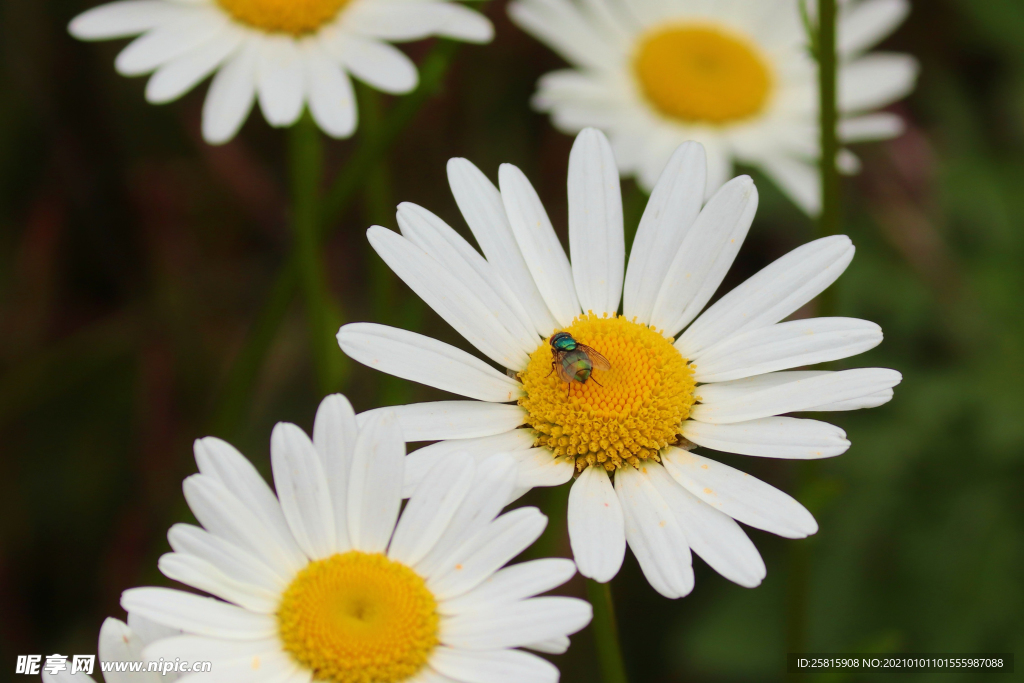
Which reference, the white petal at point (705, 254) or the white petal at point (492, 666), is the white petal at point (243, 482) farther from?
the white petal at point (705, 254)

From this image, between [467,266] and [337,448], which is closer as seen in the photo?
[337,448]

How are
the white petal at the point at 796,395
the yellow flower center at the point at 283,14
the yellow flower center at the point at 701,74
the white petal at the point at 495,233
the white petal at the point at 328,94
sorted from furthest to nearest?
the yellow flower center at the point at 701,74 → the yellow flower center at the point at 283,14 → the white petal at the point at 328,94 → the white petal at the point at 495,233 → the white petal at the point at 796,395

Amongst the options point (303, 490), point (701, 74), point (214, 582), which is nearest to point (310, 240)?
point (303, 490)

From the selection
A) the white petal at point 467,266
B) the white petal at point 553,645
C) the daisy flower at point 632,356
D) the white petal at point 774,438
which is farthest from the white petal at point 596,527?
the white petal at point 467,266

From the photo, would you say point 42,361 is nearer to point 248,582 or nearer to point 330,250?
point 330,250

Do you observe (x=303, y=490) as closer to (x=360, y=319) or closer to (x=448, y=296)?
(x=448, y=296)

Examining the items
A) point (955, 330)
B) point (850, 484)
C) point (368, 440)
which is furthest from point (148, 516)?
point (955, 330)

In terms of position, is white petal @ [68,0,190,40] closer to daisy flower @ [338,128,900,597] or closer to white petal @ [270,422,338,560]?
daisy flower @ [338,128,900,597]

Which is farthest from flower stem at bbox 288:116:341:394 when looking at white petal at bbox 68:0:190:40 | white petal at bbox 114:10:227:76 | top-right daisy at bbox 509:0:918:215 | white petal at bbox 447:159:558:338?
top-right daisy at bbox 509:0:918:215
